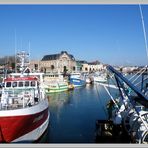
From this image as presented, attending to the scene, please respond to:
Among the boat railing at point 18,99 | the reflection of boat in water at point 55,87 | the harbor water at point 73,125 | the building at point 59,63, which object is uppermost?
the building at point 59,63

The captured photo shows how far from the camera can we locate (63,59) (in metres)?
102

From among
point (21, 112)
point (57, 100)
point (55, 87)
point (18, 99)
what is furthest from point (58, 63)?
point (21, 112)

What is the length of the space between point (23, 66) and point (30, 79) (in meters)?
1.86

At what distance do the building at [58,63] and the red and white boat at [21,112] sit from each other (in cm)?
7949

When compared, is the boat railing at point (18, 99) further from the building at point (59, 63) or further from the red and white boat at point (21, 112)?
the building at point (59, 63)

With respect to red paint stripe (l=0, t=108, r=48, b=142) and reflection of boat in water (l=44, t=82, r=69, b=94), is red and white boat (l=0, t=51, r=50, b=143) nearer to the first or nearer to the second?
red paint stripe (l=0, t=108, r=48, b=142)

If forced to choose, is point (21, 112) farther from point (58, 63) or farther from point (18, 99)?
point (58, 63)

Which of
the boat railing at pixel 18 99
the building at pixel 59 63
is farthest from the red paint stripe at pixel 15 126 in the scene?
the building at pixel 59 63

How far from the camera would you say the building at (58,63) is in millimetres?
98062

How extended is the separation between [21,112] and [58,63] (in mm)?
86305

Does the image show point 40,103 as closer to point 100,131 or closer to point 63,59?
point 100,131

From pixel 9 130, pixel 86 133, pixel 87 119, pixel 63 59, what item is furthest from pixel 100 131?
pixel 63 59

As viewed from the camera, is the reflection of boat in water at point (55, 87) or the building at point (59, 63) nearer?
the reflection of boat in water at point (55, 87)

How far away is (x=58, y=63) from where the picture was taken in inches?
3866
